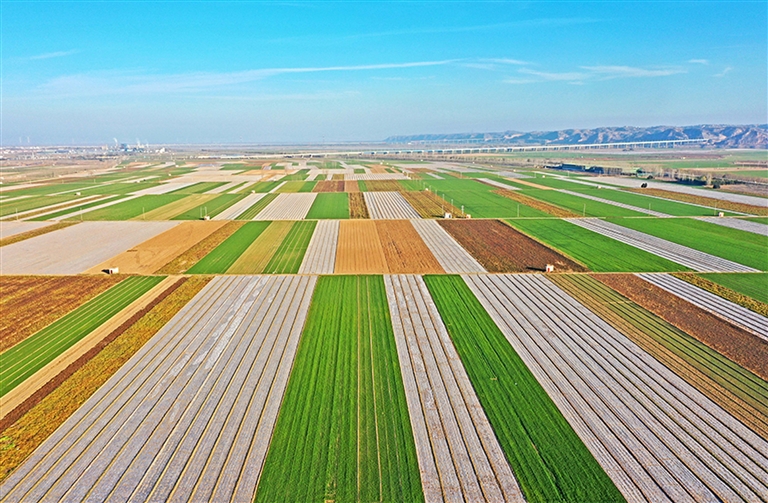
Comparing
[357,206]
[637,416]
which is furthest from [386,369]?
[357,206]

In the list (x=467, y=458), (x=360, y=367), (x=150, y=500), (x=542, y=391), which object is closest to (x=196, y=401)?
(x=150, y=500)

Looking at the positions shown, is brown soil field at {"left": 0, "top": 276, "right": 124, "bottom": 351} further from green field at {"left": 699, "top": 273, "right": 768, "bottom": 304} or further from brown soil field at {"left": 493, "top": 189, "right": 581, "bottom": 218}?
brown soil field at {"left": 493, "top": 189, "right": 581, "bottom": 218}

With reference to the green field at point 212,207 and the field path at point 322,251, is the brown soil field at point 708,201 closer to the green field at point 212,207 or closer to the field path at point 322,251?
the field path at point 322,251

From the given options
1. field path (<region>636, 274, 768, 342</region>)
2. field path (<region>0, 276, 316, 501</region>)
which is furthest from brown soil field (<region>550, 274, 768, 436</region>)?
field path (<region>0, 276, 316, 501</region>)

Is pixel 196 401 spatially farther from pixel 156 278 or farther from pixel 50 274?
pixel 50 274

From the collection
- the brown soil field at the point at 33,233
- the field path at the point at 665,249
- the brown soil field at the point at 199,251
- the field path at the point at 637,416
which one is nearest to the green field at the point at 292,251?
the brown soil field at the point at 199,251
